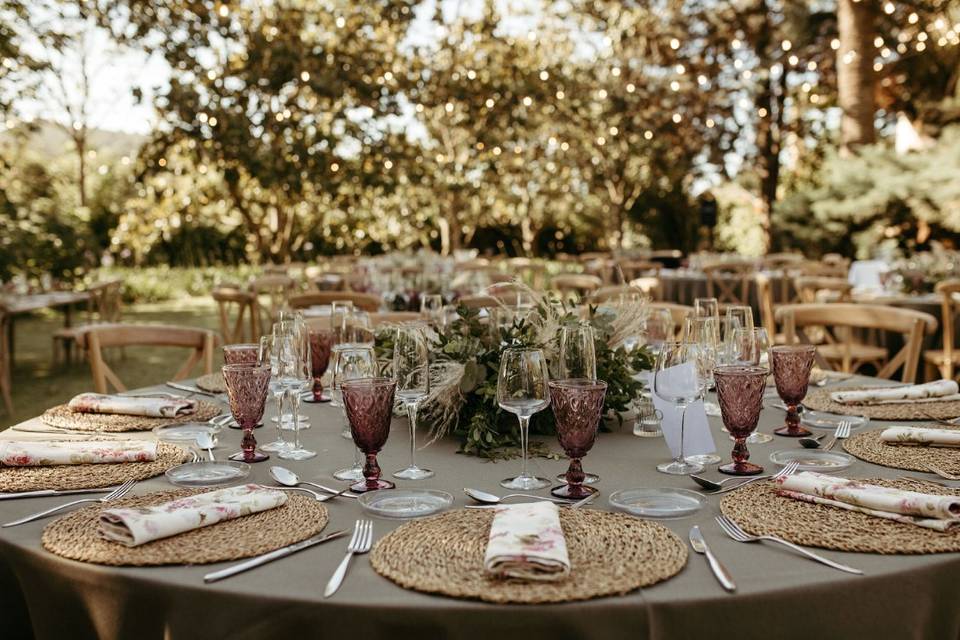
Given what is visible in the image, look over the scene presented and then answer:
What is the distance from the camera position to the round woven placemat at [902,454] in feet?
5.68

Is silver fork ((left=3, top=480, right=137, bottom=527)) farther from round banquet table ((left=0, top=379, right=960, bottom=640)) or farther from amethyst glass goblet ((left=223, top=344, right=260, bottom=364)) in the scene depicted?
amethyst glass goblet ((left=223, top=344, right=260, bottom=364))

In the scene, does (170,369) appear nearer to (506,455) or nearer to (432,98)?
(432,98)

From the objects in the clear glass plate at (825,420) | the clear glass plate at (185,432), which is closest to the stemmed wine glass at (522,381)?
the clear glass plate at (185,432)

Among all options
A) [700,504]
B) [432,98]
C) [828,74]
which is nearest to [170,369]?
[432,98]

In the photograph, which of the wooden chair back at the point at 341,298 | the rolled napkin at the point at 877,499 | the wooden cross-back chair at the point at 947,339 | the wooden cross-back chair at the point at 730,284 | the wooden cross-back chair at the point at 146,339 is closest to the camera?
the rolled napkin at the point at 877,499

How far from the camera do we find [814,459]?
5.90 feet

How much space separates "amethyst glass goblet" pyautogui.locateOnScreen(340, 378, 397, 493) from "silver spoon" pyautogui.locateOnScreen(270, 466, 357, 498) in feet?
0.13

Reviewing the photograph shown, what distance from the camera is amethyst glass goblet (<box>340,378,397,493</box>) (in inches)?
60.5

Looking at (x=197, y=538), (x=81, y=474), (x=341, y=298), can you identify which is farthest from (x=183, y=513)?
(x=341, y=298)

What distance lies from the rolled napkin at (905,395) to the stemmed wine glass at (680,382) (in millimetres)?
748

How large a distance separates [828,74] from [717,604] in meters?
16.8

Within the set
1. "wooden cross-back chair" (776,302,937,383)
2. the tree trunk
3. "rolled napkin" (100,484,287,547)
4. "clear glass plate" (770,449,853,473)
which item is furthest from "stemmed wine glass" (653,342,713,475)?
the tree trunk

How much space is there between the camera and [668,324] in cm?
243

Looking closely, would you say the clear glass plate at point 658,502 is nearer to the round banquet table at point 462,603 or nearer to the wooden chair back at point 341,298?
the round banquet table at point 462,603
